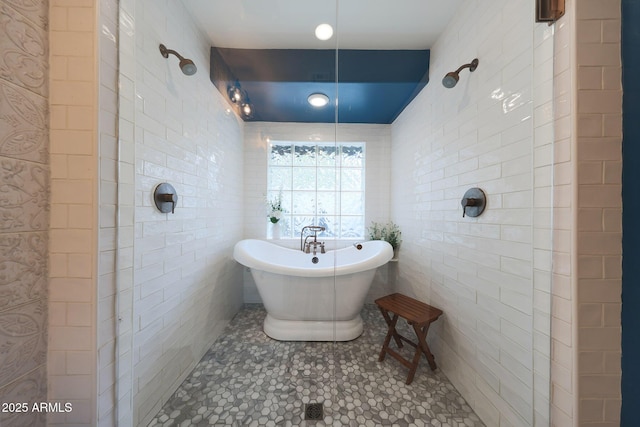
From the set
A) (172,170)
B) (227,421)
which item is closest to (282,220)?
(172,170)

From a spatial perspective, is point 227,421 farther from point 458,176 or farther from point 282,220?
point 458,176

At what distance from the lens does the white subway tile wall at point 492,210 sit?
87cm

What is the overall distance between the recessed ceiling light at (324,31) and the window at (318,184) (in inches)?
32.8

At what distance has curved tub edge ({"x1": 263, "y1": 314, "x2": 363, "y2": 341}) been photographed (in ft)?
5.72

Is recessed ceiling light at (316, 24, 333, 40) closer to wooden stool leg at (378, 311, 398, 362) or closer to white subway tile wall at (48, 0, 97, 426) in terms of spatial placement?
white subway tile wall at (48, 0, 97, 426)

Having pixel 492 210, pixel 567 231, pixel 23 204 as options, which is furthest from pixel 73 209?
pixel 492 210

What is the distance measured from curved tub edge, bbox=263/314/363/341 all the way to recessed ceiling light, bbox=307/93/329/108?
1.99m

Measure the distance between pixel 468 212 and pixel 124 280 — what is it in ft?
6.25

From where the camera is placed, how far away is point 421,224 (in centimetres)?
183

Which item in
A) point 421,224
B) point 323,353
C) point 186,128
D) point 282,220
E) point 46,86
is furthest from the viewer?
point 282,220

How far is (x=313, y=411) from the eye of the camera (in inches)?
47.1

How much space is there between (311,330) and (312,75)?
224cm

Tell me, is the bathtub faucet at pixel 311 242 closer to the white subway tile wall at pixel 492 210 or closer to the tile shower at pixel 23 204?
the white subway tile wall at pixel 492 210

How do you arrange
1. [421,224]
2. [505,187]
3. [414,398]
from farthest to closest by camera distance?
[421,224] → [414,398] → [505,187]
